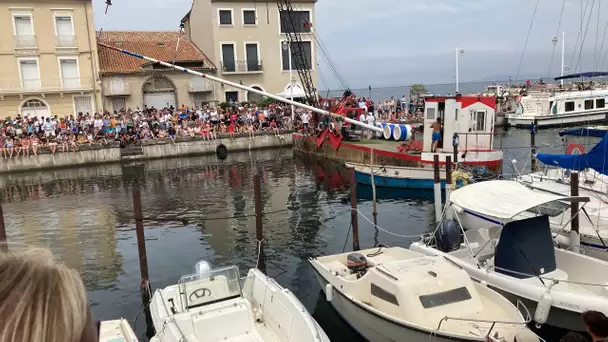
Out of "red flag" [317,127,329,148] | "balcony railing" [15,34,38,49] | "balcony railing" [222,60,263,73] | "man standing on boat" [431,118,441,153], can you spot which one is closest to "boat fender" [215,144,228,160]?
"red flag" [317,127,329,148]

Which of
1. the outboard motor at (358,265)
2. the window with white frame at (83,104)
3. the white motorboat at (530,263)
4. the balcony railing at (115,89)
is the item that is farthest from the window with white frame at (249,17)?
the outboard motor at (358,265)

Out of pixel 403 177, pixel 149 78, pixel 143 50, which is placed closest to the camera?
pixel 403 177

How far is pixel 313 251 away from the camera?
1616 cm

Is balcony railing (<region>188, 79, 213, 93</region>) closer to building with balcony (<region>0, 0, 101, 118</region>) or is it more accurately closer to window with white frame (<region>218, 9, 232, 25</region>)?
window with white frame (<region>218, 9, 232, 25</region>)

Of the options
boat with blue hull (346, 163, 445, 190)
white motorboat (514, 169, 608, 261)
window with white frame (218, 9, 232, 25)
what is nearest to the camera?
white motorboat (514, 169, 608, 261)

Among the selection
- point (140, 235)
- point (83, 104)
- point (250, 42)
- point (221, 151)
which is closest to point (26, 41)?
point (83, 104)

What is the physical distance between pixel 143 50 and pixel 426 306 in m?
46.3

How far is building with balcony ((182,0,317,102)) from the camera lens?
4803cm

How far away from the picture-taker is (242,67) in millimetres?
48750

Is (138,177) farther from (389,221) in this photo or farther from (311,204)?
(389,221)

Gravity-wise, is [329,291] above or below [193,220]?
below

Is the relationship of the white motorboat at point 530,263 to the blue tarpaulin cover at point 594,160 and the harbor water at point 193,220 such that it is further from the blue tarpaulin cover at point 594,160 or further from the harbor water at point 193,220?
the harbor water at point 193,220

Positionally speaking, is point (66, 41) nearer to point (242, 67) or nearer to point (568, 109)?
point (242, 67)

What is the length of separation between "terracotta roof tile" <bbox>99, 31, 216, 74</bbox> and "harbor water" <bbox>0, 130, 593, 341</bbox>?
14.5 meters
